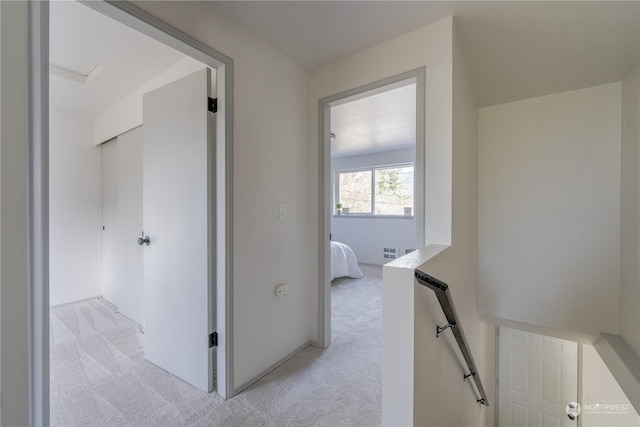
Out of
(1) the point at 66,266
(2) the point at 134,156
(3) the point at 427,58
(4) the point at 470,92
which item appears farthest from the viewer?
(1) the point at 66,266

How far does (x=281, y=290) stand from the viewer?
204cm

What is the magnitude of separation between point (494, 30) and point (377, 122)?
6.65 feet

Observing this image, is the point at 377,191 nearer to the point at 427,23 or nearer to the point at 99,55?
the point at 427,23

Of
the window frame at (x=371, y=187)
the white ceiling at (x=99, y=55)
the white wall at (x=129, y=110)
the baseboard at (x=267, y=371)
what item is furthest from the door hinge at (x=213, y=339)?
the window frame at (x=371, y=187)

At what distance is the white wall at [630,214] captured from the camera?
189cm

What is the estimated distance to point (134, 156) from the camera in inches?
107

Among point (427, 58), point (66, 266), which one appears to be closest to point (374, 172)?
point (427, 58)

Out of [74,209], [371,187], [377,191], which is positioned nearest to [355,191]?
[371,187]

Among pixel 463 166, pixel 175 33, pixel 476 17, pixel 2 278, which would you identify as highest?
pixel 476 17

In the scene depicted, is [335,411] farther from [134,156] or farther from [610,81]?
[610,81]

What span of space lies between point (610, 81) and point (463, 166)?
56.5 inches

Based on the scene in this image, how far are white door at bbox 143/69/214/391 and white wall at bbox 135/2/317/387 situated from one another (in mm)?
199

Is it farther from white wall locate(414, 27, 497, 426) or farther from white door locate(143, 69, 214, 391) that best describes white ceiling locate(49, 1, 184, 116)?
white wall locate(414, 27, 497, 426)

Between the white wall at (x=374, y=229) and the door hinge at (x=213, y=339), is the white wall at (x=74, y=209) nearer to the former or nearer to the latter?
the door hinge at (x=213, y=339)
